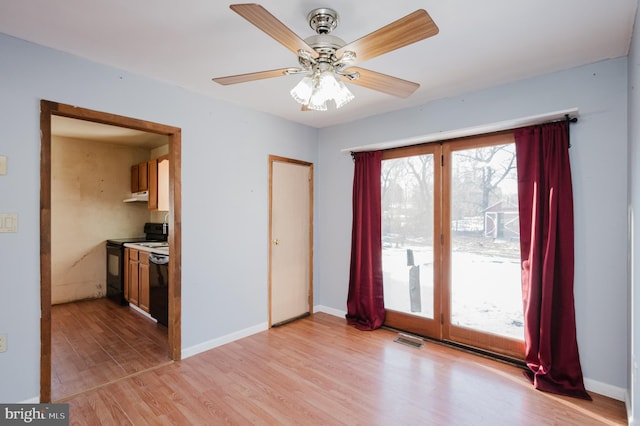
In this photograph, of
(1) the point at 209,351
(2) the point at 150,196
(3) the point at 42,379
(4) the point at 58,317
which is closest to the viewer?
(3) the point at 42,379

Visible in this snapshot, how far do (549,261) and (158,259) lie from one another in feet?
12.8

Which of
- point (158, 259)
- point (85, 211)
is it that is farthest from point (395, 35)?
point (85, 211)

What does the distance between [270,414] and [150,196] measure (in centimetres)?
378

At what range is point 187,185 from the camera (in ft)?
10.1

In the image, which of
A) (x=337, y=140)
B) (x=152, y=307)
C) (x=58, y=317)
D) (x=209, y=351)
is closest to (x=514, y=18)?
(x=337, y=140)

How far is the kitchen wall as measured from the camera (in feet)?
15.6

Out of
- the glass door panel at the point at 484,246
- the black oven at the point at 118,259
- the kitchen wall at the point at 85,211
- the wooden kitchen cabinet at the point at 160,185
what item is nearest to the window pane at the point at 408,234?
the glass door panel at the point at 484,246

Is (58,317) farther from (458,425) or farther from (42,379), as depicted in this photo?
(458,425)

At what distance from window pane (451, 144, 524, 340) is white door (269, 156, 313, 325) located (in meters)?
1.89

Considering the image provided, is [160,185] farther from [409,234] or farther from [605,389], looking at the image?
[605,389]

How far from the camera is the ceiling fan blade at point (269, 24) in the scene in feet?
4.10

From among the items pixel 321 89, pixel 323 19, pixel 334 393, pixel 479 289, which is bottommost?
pixel 334 393

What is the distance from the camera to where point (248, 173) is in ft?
11.9

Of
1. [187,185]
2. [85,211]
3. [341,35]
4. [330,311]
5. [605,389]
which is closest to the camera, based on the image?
[341,35]
